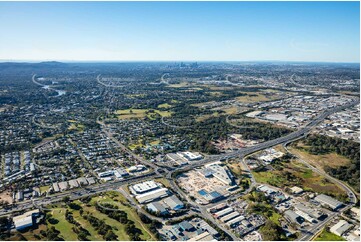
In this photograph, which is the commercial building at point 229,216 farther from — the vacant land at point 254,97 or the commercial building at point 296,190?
the vacant land at point 254,97

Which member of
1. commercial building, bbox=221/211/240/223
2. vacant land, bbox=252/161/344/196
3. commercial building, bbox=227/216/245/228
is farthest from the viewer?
vacant land, bbox=252/161/344/196

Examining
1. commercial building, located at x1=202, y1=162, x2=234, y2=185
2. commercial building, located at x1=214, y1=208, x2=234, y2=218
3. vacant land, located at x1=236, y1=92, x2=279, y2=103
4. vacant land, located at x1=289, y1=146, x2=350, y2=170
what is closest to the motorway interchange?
commercial building, located at x1=214, y1=208, x2=234, y2=218

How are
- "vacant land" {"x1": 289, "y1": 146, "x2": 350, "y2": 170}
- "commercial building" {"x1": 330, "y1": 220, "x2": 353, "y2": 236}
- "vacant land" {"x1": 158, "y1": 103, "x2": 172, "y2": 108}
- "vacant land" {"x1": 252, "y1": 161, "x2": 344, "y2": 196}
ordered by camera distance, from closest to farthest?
"commercial building" {"x1": 330, "y1": 220, "x2": 353, "y2": 236}
"vacant land" {"x1": 252, "y1": 161, "x2": 344, "y2": 196}
"vacant land" {"x1": 289, "y1": 146, "x2": 350, "y2": 170}
"vacant land" {"x1": 158, "y1": 103, "x2": 172, "y2": 108}

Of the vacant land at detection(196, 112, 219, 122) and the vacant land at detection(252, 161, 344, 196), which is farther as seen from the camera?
the vacant land at detection(196, 112, 219, 122)

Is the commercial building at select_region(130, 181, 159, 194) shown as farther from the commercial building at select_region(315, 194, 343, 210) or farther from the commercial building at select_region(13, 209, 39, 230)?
the commercial building at select_region(315, 194, 343, 210)

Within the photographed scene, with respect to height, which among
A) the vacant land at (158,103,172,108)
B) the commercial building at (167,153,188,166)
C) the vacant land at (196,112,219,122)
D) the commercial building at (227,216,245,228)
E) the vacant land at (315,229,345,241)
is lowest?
the vacant land at (315,229,345,241)

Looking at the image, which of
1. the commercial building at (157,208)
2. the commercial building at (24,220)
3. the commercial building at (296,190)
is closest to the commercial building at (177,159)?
the commercial building at (157,208)

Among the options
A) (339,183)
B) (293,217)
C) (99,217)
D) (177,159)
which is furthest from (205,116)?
(99,217)

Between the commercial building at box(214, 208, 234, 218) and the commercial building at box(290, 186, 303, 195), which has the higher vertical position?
the commercial building at box(290, 186, 303, 195)
